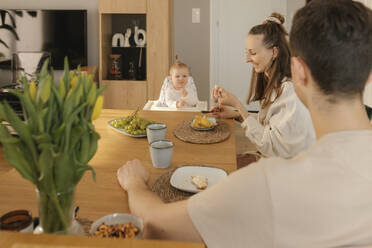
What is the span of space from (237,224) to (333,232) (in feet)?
0.62

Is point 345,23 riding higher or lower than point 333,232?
higher

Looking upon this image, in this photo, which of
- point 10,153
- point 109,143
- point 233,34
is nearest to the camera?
point 10,153

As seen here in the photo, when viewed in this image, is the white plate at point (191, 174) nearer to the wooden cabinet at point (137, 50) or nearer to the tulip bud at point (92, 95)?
the tulip bud at point (92, 95)

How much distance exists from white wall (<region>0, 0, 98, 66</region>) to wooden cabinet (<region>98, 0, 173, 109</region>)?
209 mm

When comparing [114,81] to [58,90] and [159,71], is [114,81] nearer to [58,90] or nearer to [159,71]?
[159,71]

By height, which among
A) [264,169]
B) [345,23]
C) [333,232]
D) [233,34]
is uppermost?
[233,34]

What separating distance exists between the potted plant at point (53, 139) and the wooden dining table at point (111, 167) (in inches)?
3.8

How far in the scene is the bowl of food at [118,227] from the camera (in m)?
0.78

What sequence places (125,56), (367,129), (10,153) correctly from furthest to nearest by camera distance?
(125,56) < (367,129) < (10,153)

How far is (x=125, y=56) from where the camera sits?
16.4ft

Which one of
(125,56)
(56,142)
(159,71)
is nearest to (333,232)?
(56,142)

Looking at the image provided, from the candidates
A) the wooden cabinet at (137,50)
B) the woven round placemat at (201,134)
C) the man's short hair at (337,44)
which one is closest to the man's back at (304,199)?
the man's short hair at (337,44)

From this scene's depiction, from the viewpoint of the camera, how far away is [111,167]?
1.35 metres

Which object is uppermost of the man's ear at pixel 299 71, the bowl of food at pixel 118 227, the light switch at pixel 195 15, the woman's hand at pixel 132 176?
the light switch at pixel 195 15
